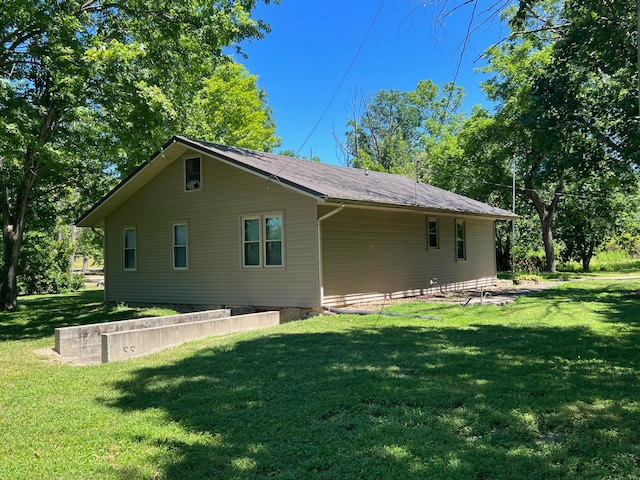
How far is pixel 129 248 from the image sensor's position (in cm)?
1520

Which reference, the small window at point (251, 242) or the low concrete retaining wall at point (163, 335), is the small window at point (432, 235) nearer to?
the small window at point (251, 242)

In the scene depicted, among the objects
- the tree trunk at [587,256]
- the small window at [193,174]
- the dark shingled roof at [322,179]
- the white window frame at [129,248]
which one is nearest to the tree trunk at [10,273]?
the white window frame at [129,248]

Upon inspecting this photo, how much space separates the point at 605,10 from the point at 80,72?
10.7 meters

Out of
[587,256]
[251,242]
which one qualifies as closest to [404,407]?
[251,242]

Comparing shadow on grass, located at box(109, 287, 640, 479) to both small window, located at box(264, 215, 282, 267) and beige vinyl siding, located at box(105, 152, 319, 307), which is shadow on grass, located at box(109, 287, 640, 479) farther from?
small window, located at box(264, 215, 282, 267)

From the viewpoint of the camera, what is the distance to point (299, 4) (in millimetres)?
11078

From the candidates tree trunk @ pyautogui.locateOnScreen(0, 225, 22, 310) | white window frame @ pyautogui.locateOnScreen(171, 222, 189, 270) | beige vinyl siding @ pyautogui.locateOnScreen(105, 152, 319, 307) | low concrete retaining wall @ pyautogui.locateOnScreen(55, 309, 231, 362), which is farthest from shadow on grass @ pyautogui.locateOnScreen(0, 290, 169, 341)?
low concrete retaining wall @ pyautogui.locateOnScreen(55, 309, 231, 362)

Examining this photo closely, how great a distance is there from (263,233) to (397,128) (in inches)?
1288

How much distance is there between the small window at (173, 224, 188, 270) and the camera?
13.8 metres

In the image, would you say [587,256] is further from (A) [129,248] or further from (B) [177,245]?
(A) [129,248]

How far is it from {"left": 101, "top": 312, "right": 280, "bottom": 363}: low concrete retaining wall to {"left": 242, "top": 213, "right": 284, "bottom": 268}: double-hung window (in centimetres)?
191

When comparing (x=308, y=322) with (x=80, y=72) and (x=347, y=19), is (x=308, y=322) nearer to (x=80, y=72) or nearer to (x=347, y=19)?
(x=347, y=19)

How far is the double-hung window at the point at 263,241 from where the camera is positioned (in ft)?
38.6

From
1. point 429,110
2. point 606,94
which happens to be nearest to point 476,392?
point 606,94
